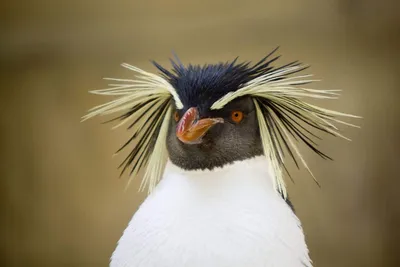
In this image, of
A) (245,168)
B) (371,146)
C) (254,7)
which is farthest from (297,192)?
(245,168)

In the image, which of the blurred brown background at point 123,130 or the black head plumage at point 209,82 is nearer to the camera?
the black head plumage at point 209,82

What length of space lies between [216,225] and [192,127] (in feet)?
0.50

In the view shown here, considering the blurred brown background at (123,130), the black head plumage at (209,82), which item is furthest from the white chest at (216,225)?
the blurred brown background at (123,130)

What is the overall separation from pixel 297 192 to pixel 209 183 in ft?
2.34

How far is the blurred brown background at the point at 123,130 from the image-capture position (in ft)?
4.64

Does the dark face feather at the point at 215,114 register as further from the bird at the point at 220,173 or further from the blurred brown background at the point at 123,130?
the blurred brown background at the point at 123,130

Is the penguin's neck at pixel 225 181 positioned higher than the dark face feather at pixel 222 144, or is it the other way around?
the dark face feather at pixel 222 144

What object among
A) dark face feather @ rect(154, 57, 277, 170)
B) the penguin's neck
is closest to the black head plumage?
dark face feather @ rect(154, 57, 277, 170)

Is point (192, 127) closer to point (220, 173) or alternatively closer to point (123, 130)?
point (220, 173)

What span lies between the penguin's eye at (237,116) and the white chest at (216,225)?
7cm

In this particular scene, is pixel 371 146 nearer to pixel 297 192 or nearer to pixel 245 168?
pixel 297 192

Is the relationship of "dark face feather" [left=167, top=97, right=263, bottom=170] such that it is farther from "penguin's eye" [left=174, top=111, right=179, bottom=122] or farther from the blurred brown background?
the blurred brown background

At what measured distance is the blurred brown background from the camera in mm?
1414

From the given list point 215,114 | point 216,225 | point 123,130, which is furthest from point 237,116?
point 123,130
